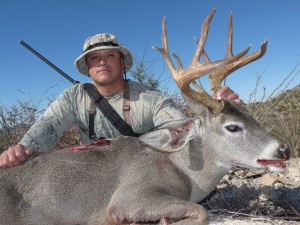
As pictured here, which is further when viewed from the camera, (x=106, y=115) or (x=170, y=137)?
(x=106, y=115)

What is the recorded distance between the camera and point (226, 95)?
4.93 meters

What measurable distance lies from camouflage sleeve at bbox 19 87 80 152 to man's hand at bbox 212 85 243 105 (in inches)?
83.1

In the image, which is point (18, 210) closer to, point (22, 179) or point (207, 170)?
point (22, 179)

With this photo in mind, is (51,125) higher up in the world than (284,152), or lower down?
higher up

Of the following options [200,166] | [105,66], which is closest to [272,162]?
[200,166]

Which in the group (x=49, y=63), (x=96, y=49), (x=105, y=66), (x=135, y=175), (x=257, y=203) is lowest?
(x=257, y=203)

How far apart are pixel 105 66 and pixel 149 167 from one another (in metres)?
2.23

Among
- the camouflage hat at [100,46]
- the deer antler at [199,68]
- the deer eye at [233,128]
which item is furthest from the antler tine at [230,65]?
the camouflage hat at [100,46]

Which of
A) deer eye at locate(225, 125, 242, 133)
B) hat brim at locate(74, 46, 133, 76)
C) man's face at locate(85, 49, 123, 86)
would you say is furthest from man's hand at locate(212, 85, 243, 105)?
hat brim at locate(74, 46, 133, 76)

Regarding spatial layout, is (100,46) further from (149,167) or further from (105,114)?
(149,167)

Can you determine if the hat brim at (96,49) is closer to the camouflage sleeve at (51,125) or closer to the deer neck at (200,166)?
the camouflage sleeve at (51,125)

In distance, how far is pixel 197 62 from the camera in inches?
178

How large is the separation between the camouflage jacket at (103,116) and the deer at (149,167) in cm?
118

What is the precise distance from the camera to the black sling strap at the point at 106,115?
5887 millimetres
